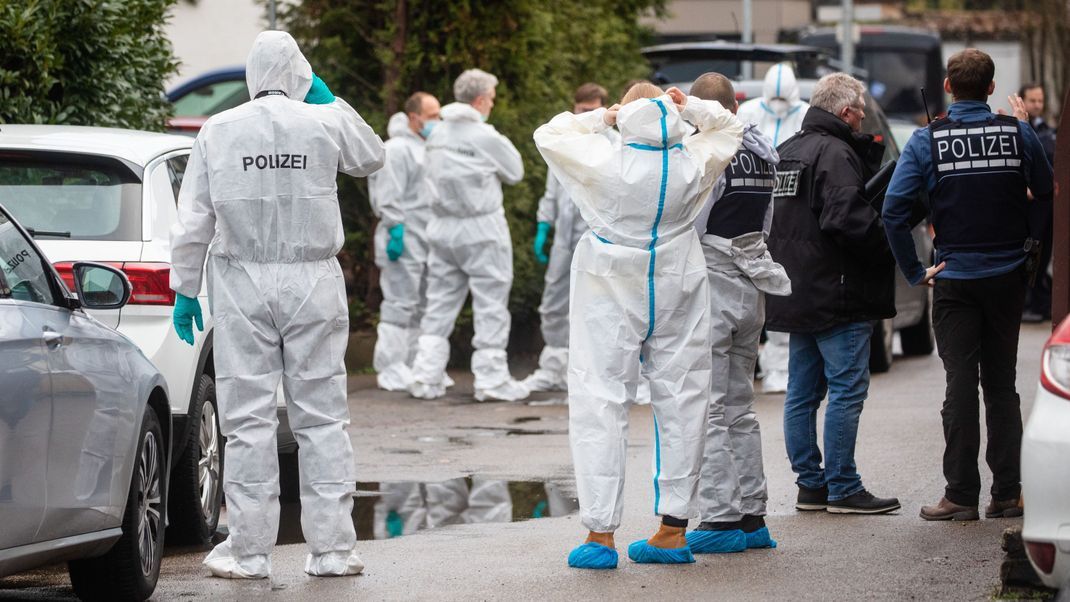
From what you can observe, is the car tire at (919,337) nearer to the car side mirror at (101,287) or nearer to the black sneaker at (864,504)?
the black sneaker at (864,504)

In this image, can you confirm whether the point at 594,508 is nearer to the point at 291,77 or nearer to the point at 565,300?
the point at 291,77

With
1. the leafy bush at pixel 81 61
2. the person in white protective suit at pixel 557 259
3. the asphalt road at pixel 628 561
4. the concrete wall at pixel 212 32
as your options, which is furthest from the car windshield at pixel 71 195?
the concrete wall at pixel 212 32

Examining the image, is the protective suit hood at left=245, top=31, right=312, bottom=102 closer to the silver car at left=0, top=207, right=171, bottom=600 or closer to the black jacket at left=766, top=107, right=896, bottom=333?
the silver car at left=0, top=207, right=171, bottom=600

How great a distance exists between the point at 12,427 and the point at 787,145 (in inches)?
155

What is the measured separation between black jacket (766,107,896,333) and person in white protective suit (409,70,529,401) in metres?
4.67

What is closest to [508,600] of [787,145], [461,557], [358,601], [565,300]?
[358,601]

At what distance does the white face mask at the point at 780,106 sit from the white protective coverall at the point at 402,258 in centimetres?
251

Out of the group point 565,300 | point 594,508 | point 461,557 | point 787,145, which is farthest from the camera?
point 565,300

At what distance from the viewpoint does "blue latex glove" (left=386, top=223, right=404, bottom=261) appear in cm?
1271

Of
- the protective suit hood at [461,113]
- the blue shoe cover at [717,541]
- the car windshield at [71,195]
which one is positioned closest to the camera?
the blue shoe cover at [717,541]

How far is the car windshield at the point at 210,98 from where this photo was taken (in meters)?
19.2

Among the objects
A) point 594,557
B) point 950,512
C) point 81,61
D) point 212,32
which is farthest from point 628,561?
point 212,32

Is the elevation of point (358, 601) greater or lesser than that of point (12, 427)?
lesser

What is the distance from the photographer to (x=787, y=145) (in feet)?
25.6
